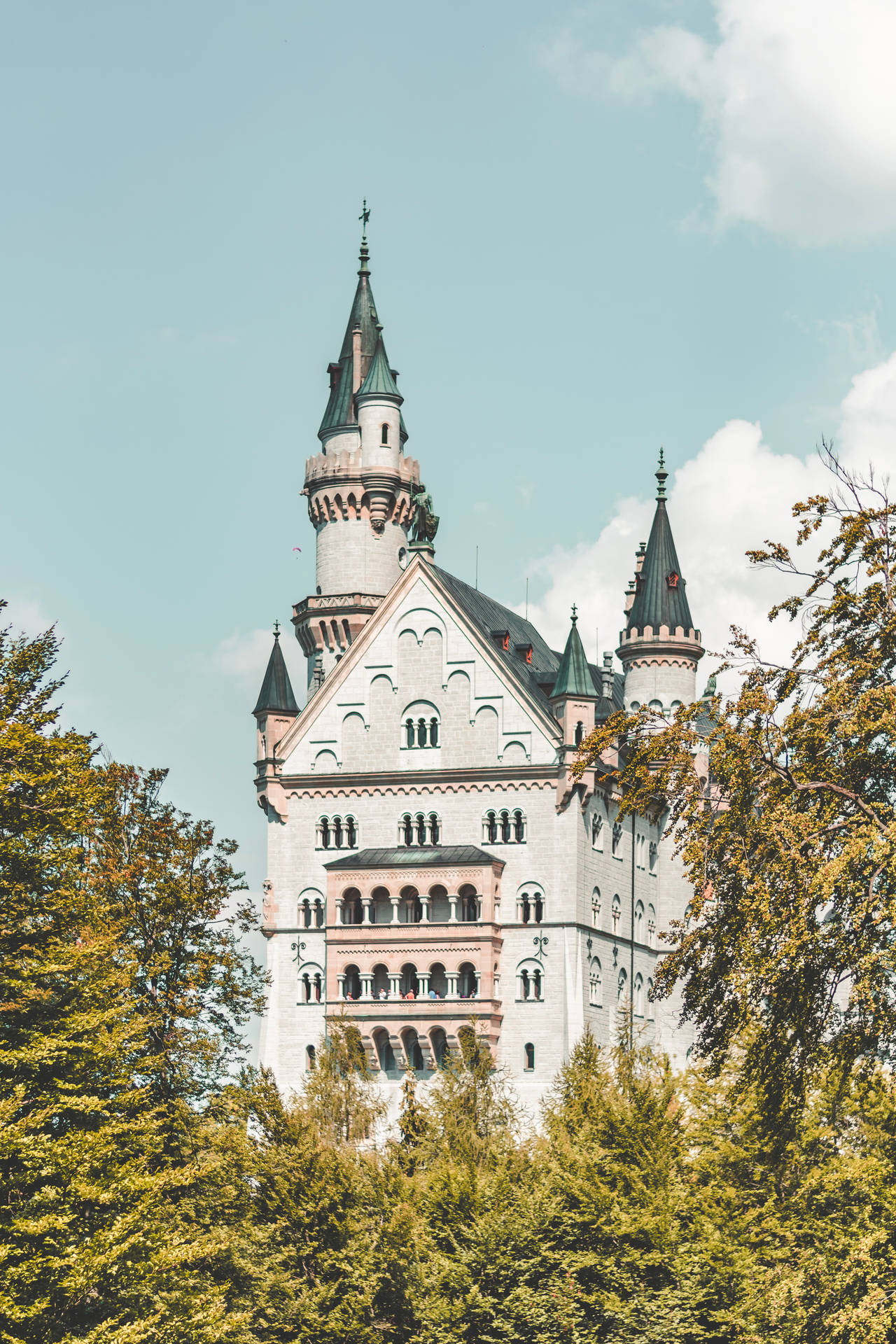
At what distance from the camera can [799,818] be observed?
35469 mm

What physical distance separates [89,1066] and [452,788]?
4854 cm

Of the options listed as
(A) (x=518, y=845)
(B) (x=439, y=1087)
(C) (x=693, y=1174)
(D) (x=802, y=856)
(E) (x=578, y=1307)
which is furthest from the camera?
(A) (x=518, y=845)

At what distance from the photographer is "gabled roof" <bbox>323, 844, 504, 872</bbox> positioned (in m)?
93.8

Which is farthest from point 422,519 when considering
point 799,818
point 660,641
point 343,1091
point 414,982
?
point 799,818

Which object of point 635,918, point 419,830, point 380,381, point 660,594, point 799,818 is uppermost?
point 380,381

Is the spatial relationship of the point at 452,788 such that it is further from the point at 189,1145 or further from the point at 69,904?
the point at 69,904

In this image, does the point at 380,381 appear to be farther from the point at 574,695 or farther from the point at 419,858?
the point at 419,858

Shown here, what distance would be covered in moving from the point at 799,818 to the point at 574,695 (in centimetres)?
6011

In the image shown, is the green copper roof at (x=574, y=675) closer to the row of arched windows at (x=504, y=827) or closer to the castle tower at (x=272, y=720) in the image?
the row of arched windows at (x=504, y=827)

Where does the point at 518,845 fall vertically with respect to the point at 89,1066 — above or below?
above

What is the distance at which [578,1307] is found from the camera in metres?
56.8

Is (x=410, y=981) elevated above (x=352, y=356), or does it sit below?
below

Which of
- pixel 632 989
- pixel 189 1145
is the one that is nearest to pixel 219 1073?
pixel 189 1145

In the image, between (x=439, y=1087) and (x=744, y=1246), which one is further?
(x=439, y=1087)
